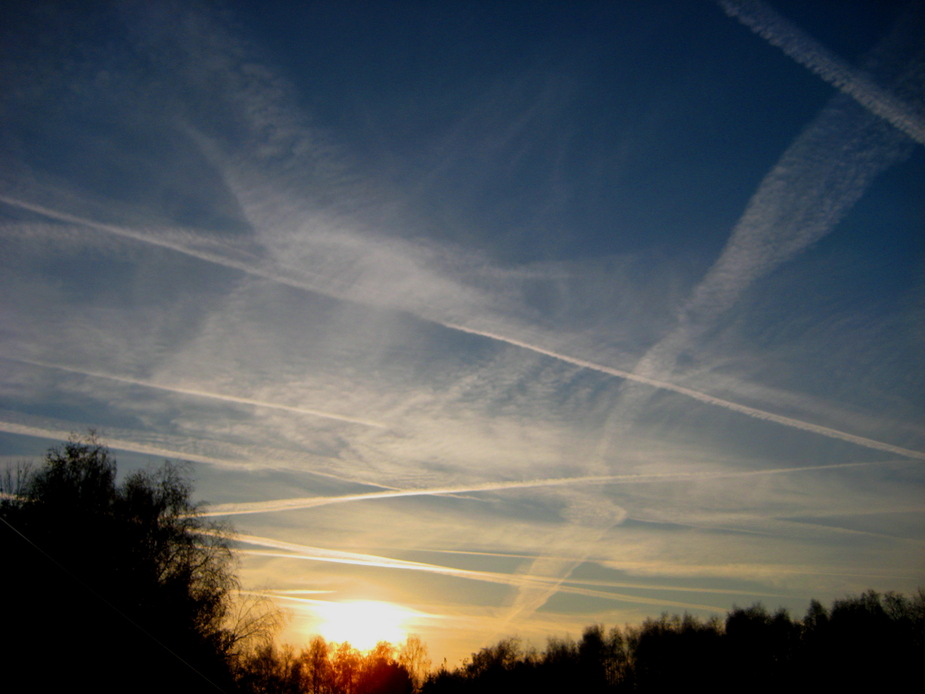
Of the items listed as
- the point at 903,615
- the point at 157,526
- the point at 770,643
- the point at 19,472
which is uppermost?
the point at 19,472

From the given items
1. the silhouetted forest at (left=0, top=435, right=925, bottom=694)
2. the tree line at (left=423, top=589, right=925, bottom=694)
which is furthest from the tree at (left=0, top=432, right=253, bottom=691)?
the tree line at (left=423, top=589, right=925, bottom=694)

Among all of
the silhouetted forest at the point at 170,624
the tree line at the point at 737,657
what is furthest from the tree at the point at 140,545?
the tree line at the point at 737,657

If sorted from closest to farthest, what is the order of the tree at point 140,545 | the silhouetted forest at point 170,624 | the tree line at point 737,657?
the silhouetted forest at point 170,624
the tree at point 140,545
the tree line at point 737,657

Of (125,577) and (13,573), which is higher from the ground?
(13,573)

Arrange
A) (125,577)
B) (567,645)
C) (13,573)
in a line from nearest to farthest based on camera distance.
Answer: (13,573)
(125,577)
(567,645)

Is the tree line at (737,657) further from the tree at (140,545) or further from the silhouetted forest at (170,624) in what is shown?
the tree at (140,545)

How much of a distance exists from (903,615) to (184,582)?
8828cm

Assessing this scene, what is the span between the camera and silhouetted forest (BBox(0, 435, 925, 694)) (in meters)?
3.51

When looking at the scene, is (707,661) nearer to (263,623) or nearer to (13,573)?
(263,623)

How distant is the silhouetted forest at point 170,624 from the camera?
138 inches

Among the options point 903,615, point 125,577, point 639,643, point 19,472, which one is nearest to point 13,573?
point 125,577

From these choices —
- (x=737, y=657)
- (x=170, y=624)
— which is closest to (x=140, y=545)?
(x=170, y=624)

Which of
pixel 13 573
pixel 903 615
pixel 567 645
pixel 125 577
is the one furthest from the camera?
pixel 567 645

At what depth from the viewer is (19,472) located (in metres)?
27.9
